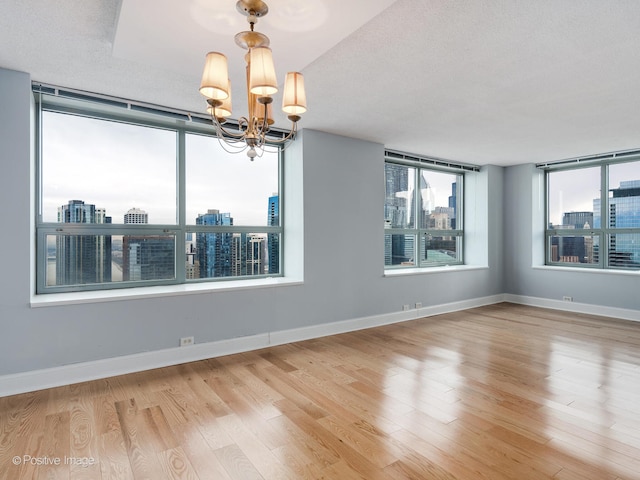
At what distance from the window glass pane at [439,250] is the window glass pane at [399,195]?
19.7 inches

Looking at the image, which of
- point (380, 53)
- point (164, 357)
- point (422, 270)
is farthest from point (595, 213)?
point (164, 357)

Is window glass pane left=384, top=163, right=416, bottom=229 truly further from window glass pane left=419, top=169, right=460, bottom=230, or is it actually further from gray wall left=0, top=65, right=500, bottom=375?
gray wall left=0, top=65, right=500, bottom=375

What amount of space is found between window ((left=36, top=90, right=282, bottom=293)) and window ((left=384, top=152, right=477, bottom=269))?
1.98 metres

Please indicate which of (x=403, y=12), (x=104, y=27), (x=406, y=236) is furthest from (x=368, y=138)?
(x=104, y=27)

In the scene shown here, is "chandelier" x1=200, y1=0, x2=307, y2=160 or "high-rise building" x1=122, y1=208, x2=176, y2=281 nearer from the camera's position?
"chandelier" x1=200, y1=0, x2=307, y2=160

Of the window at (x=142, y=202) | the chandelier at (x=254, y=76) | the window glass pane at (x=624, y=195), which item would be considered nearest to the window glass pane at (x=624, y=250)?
the window glass pane at (x=624, y=195)

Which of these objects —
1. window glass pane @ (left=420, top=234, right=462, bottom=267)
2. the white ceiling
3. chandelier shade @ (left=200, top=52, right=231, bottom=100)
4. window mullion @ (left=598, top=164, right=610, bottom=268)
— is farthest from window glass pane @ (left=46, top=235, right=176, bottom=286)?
window mullion @ (left=598, top=164, right=610, bottom=268)

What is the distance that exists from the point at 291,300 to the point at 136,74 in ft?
8.73

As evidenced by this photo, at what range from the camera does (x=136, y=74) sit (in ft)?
9.45

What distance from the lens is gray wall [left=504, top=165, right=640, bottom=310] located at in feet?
18.9

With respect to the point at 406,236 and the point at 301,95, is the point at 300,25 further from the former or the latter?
the point at 406,236

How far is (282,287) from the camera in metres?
4.15

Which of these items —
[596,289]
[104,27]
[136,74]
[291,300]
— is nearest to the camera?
[104,27]

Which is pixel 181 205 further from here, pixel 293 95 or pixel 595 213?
pixel 595 213
